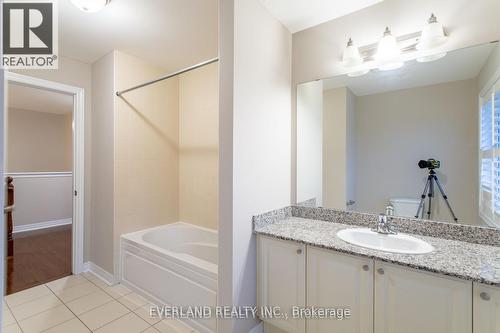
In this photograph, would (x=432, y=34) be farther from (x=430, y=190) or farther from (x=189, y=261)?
(x=189, y=261)

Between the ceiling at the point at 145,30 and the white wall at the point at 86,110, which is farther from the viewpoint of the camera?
the white wall at the point at 86,110

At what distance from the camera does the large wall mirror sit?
4.83 feet

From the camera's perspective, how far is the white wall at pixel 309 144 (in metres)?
2.08

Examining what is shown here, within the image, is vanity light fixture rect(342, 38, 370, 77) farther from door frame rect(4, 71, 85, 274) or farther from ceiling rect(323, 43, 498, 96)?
door frame rect(4, 71, 85, 274)

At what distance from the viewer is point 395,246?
157 centimetres

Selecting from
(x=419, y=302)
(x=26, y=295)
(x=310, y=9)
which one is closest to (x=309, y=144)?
Result: (x=310, y=9)

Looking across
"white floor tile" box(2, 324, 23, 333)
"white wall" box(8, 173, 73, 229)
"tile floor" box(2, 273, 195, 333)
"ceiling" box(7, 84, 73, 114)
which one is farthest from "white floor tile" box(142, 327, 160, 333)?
"white wall" box(8, 173, 73, 229)

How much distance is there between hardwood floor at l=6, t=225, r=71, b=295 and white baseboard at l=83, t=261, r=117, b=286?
7.5 inches

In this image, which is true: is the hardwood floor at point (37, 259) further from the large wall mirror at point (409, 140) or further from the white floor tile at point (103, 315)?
the large wall mirror at point (409, 140)

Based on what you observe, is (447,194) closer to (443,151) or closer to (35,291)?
(443,151)

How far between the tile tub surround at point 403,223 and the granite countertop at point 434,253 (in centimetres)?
4

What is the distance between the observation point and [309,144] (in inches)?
83.9

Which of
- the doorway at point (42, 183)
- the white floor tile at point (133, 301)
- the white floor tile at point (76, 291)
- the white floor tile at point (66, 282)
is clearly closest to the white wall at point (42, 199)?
the doorway at point (42, 183)

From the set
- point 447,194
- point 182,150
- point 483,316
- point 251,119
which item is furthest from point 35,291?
point 447,194
